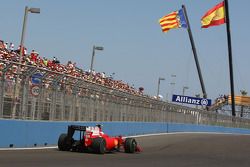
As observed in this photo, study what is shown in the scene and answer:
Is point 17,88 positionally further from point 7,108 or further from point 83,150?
point 83,150

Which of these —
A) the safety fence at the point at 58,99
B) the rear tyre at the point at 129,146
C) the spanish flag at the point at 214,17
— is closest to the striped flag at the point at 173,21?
the spanish flag at the point at 214,17

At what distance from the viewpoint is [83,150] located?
52.5ft

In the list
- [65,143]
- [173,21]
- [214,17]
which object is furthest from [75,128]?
[214,17]

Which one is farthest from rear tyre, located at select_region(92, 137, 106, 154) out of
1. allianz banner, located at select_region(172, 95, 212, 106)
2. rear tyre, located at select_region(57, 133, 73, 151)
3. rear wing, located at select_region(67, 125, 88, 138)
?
allianz banner, located at select_region(172, 95, 212, 106)

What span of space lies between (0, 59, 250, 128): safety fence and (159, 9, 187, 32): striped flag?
18536 millimetres

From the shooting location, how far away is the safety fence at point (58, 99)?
15836mm

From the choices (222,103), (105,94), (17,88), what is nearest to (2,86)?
(17,88)

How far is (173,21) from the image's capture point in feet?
168

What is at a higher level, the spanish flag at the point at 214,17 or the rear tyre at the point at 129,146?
the spanish flag at the point at 214,17

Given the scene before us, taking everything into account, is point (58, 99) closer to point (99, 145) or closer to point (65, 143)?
point (65, 143)

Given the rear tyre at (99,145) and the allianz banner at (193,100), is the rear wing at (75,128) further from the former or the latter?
the allianz banner at (193,100)

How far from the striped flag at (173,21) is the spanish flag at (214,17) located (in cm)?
288

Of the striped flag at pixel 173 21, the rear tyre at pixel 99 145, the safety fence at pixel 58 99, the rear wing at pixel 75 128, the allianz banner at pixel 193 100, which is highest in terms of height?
the striped flag at pixel 173 21

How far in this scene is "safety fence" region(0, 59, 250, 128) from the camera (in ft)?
52.0
